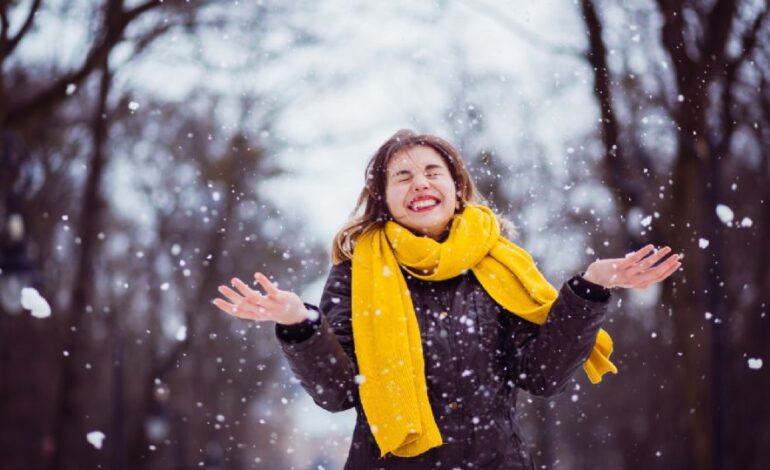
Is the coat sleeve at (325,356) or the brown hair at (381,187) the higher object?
the brown hair at (381,187)

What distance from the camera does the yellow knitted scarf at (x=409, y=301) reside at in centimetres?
310

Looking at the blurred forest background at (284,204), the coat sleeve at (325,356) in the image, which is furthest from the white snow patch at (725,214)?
the coat sleeve at (325,356)

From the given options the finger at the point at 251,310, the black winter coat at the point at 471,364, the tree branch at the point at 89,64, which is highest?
the tree branch at the point at 89,64

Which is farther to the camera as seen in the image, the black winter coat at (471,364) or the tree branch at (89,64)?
the tree branch at (89,64)

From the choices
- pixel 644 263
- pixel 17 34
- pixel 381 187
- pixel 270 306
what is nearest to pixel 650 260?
pixel 644 263

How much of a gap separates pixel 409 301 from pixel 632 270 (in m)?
0.71

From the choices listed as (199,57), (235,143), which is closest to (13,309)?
(199,57)

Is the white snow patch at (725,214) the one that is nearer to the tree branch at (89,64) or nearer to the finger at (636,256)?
the tree branch at (89,64)

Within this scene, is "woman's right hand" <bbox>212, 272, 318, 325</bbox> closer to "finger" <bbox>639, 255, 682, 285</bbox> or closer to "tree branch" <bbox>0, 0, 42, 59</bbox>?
"finger" <bbox>639, 255, 682, 285</bbox>

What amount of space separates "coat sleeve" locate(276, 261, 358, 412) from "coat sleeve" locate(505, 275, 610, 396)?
0.53 m

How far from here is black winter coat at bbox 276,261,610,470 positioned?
3111 millimetres

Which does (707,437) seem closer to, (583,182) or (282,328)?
(583,182)

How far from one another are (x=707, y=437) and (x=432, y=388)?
9.18m

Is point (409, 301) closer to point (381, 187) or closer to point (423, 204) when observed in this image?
point (423, 204)
